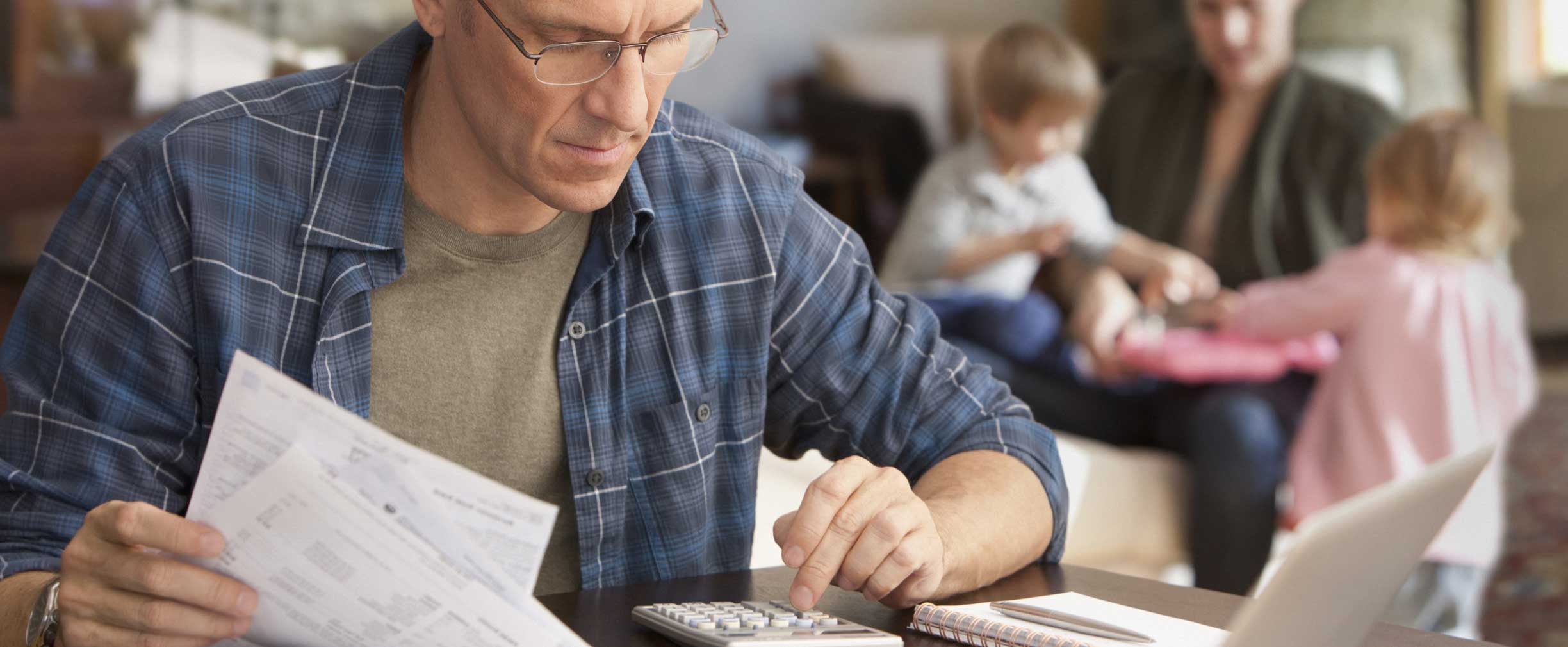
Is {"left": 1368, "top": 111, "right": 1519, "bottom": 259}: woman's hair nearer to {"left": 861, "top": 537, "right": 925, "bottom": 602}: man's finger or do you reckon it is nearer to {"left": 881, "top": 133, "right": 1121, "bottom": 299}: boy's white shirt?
{"left": 881, "top": 133, "right": 1121, "bottom": 299}: boy's white shirt

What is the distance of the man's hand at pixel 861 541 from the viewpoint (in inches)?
34.3

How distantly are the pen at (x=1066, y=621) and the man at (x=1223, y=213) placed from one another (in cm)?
159

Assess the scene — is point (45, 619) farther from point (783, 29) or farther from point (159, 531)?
point (783, 29)

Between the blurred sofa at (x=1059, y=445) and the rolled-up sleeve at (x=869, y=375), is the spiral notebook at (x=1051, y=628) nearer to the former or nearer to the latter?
the rolled-up sleeve at (x=869, y=375)

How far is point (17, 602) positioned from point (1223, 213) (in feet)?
7.84

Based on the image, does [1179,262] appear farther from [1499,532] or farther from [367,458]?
[367,458]

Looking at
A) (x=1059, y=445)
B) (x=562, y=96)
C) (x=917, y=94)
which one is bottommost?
(x=1059, y=445)

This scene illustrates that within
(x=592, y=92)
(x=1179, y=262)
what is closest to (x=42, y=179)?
(x=1179, y=262)

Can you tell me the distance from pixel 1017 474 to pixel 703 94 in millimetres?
3487

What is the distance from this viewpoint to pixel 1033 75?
2.73 m

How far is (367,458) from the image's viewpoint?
2.06ft

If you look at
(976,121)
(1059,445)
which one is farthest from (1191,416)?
(976,121)

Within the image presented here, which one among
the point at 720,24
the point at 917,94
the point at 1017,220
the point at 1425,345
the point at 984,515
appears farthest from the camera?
the point at 917,94

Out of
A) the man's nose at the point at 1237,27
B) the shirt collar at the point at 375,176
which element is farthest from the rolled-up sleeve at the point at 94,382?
the man's nose at the point at 1237,27
